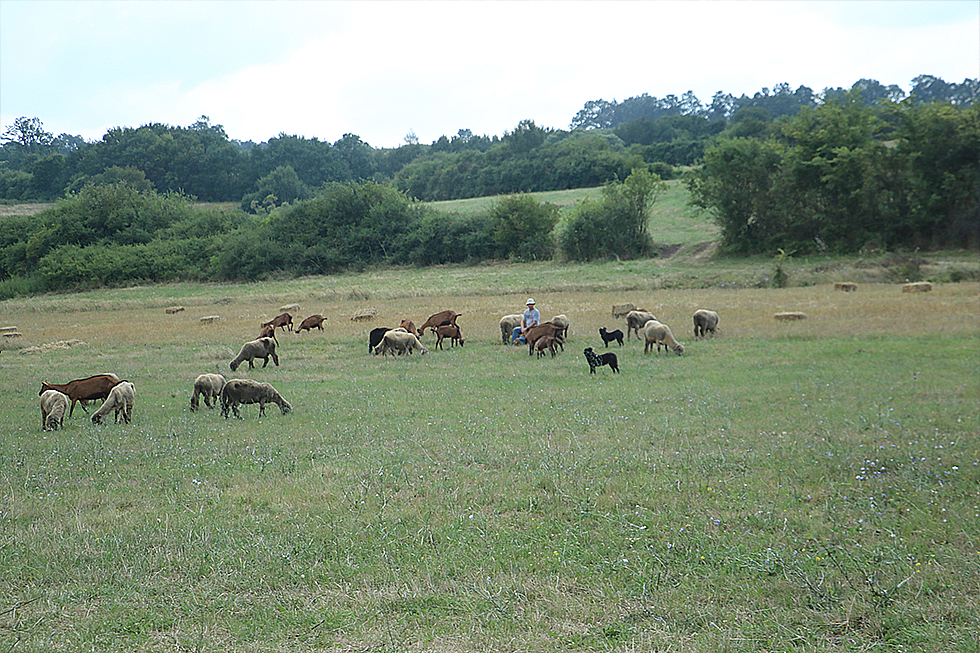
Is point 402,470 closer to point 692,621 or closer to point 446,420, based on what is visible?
point 446,420

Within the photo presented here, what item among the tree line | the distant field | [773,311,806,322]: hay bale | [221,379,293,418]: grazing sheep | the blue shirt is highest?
the tree line

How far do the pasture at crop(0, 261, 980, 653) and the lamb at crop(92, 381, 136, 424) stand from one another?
34cm

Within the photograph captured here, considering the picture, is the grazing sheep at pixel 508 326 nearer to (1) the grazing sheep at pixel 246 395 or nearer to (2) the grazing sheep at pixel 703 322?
(2) the grazing sheep at pixel 703 322

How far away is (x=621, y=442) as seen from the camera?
9.16 metres

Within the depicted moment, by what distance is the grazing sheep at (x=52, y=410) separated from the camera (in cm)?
1125

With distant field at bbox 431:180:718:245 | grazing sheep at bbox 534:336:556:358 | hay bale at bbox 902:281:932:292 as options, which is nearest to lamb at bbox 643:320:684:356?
grazing sheep at bbox 534:336:556:358

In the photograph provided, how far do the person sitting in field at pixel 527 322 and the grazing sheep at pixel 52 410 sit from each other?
1150 centimetres

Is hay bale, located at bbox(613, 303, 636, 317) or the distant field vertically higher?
the distant field

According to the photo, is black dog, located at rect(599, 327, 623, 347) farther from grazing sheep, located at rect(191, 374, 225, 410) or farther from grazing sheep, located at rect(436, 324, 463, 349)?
grazing sheep, located at rect(191, 374, 225, 410)

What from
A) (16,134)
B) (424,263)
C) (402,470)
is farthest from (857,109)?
(16,134)

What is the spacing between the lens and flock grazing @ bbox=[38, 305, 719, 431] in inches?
465

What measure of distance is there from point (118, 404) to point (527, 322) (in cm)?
1108

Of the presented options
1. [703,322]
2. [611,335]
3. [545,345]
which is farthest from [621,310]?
[545,345]

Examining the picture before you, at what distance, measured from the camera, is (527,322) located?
66.2ft
